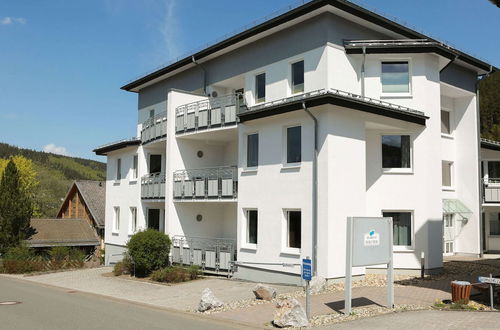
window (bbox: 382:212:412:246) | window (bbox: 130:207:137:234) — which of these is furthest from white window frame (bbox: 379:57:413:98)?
window (bbox: 130:207:137:234)

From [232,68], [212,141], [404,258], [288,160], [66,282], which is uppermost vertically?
[232,68]

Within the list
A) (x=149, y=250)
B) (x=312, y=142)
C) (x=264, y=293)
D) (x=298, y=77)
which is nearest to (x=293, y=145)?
(x=312, y=142)

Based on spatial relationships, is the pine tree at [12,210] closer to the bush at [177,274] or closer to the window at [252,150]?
the bush at [177,274]

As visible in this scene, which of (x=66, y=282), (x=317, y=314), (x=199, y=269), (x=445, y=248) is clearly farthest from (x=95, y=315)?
(x=445, y=248)

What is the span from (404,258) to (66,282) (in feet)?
47.2

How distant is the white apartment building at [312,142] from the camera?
1593 cm

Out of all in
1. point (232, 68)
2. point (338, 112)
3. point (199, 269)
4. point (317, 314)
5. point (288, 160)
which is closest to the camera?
point (317, 314)

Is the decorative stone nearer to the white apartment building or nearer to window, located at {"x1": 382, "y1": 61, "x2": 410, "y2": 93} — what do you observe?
the white apartment building

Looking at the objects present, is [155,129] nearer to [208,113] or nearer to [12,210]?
[208,113]

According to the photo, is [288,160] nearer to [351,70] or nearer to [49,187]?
[351,70]

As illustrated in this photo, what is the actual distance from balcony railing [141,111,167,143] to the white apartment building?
98 cm

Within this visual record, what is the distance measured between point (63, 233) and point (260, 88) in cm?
2339

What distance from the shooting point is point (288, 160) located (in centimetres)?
1702

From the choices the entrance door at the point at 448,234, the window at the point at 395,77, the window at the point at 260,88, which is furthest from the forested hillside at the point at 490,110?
the window at the point at 260,88
